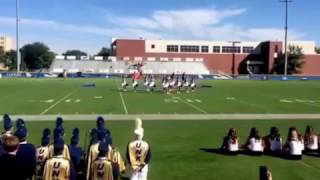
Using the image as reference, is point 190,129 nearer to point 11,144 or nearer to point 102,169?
point 102,169

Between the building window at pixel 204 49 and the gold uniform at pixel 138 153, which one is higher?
the building window at pixel 204 49

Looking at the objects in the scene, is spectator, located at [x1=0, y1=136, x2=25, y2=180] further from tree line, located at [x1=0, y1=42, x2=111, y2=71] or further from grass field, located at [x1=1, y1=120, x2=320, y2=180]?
tree line, located at [x1=0, y1=42, x2=111, y2=71]

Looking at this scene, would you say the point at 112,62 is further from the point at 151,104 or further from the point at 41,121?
the point at 41,121

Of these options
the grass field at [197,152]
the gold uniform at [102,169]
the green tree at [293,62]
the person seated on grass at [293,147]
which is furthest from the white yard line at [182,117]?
the green tree at [293,62]

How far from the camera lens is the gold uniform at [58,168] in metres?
7.83

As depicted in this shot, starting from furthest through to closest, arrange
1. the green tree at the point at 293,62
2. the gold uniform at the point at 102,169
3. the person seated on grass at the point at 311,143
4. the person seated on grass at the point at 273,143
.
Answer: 1. the green tree at the point at 293,62
2. the person seated on grass at the point at 311,143
3. the person seated on grass at the point at 273,143
4. the gold uniform at the point at 102,169

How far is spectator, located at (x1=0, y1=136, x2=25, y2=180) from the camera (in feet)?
20.8

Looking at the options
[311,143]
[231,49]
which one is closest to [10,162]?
[311,143]

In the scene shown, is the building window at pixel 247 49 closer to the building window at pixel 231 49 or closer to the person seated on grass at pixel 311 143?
the building window at pixel 231 49

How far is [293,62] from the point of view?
131 metres

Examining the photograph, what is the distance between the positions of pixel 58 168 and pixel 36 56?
155 meters

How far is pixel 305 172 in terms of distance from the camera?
43.5ft

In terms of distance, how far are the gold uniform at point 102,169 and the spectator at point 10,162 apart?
202 centimetres

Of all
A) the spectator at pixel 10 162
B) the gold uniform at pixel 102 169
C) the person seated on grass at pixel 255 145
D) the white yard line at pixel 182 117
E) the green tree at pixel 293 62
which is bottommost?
the white yard line at pixel 182 117
